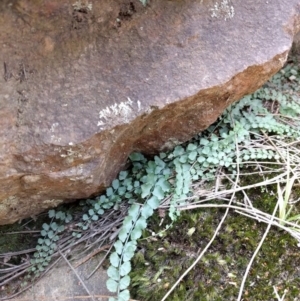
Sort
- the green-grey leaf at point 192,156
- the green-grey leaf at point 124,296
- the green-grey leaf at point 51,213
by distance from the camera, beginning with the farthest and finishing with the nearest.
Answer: the green-grey leaf at point 51,213
the green-grey leaf at point 192,156
the green-grey leaf at point 124,296

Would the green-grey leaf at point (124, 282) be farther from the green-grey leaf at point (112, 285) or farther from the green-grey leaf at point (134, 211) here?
the green-grey leaf at point (134, 211)

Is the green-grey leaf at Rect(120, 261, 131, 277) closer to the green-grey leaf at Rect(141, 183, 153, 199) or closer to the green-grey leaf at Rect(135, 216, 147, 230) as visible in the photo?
the green-grey leaf at Rect(135, 216, 147, 230)

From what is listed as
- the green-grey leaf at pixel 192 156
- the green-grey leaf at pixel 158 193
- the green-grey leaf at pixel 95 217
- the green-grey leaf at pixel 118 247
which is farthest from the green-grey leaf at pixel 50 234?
the green-grey leaf at pixel 192 156

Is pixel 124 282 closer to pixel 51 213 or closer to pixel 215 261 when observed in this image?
pixel 215 261

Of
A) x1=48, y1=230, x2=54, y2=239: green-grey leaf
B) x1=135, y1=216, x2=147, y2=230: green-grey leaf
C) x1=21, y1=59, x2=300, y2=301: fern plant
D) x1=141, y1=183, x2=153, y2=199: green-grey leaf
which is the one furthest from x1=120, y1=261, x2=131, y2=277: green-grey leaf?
x1=48, y1=230, x2=54, y2=239: green-grey leaf

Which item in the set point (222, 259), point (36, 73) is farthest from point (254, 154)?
point (36, 73)

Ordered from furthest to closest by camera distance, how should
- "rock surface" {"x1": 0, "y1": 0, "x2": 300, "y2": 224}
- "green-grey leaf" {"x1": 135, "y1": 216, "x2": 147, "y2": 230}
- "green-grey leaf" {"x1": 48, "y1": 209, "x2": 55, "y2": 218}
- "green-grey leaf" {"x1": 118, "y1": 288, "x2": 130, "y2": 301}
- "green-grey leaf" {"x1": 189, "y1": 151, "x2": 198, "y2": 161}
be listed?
"green-grey leaf" {"x1": 48, "y1": 209, "x2": 55, "y2": 218}
"green-grey leaf" {"x1": 189, "y1": 151, "x2": 198, "y2": 161}
"green-grey leaf" {"x1": 135, "y1": 216, "x2": 147, "y2": 230}
"green-grey leaf" {"x1": 118, "y1": 288, "x2": 130, "y2": 301}
"rock surface" {"x1": 0, "y1": 0, "x2": 300, "y2": 224}
